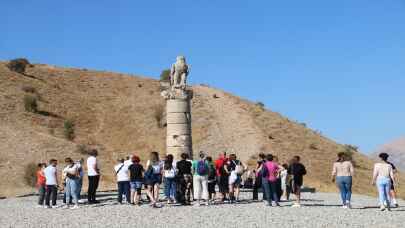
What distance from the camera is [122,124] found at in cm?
5234

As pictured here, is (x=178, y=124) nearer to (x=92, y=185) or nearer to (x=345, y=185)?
(x=92, y=185)

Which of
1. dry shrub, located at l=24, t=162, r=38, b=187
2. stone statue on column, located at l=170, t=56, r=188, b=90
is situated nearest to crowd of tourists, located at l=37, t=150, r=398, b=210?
stone statue on column, located at l=170, t=56, r=188, b=90

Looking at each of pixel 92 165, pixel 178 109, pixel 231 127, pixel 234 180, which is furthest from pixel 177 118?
pixel 231 127

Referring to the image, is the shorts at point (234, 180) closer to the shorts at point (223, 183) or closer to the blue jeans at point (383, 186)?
the shorts at point (223, 183)

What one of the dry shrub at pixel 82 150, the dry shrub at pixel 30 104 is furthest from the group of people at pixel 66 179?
the dry shrub at pixel 30 104

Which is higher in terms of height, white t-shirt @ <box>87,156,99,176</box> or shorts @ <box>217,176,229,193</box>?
white t-shirt @ <box>87,156,99,176</box>

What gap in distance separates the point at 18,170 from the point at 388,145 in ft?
522

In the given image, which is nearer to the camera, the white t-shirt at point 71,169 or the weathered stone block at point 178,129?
the white t-shirt at point 71,169

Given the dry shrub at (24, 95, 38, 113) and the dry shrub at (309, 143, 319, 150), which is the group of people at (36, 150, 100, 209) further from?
the dry shrub at (309, 143, 319, 150)

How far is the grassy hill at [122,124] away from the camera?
41409 millimetres

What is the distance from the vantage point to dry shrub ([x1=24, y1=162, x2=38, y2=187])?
3312cm

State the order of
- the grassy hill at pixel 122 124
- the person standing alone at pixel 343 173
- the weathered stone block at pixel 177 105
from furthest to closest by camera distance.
Result: the grassy hill at pixel 122 124, the weathered stone block at pixel 177 105, the person standing alone at pixel 343 173

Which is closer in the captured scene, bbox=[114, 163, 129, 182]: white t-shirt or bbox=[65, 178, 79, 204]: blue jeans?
bbox=[65, 178, 79, 204]: blue jeans

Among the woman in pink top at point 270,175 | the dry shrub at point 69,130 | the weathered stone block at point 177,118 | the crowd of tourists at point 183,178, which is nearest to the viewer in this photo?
the crowd of tourists at point 183,178
